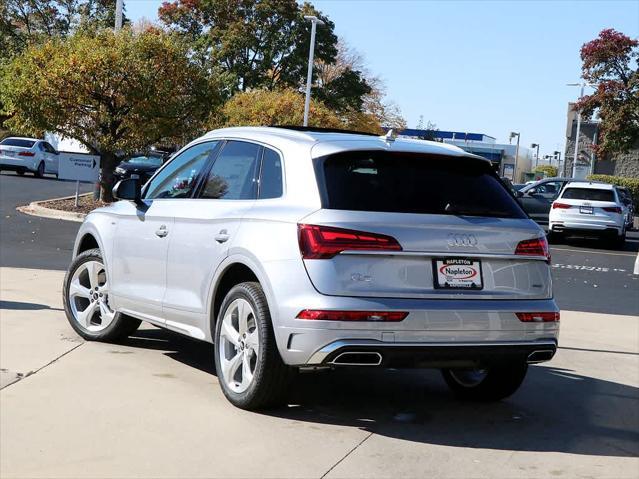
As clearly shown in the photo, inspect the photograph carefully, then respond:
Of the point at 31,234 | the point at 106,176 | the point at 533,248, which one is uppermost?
the point at 533,248

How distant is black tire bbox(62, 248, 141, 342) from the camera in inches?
296

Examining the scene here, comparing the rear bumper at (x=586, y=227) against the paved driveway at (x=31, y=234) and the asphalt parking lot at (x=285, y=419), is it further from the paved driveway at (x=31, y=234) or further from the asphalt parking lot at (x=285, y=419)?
the asphalt parking lot at (x=285, y=419)

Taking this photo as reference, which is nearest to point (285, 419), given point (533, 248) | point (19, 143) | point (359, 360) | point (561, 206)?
point (359, 360)

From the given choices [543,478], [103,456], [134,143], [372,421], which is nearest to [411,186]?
[372,421]

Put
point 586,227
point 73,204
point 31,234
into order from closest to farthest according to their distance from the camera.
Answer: point 31,234 → point 586,227 → point 73,204

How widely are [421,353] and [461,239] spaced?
0.69 metres

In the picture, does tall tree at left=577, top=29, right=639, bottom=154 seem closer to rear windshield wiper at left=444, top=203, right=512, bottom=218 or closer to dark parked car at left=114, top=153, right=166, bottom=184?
dark parked car at left=114, top=153, right=166, bottom=184

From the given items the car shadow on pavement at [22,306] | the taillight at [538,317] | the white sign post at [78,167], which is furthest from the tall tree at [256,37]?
the taillight at [538,317]

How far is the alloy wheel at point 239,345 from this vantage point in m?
5.70

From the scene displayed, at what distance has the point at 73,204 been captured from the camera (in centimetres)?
2478

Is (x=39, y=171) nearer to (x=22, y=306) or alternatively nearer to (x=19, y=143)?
(x=19, y=143)

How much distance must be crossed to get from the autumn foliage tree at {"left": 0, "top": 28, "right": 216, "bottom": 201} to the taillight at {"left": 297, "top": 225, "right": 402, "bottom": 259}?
1998 cm

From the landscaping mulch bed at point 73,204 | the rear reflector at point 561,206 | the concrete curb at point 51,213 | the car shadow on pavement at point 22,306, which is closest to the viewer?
the car shadow on pavement at point 22,306

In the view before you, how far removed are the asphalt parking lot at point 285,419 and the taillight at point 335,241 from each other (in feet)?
3.42
